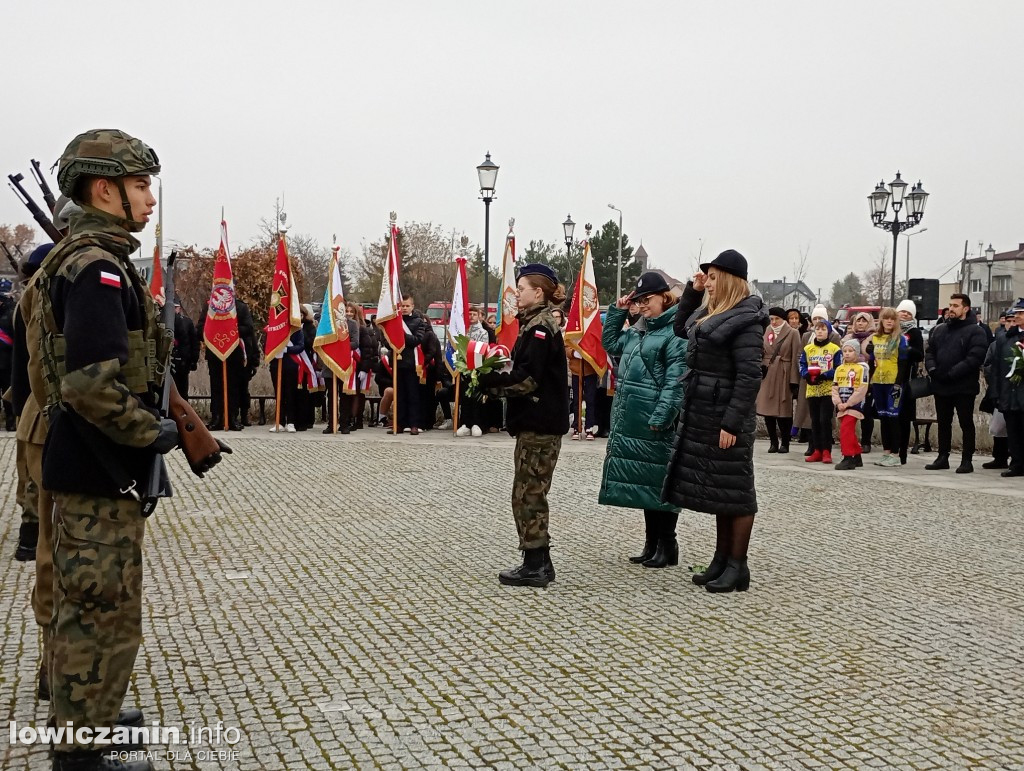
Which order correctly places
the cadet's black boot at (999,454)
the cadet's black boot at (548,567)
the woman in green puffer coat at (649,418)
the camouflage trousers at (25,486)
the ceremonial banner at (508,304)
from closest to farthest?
the camouflage trousers at (25,486) < the cadet's black boot at (548,567) < the woman in green puffer coat at (649,418) < the cadet's black boot at (999,454) < the ceremonial banner at (508,304)

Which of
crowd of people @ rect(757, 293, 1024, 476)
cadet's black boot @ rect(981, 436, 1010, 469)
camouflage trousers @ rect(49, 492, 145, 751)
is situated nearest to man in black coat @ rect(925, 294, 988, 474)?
crowd of people @ rect(757, 293, 1024, 476)

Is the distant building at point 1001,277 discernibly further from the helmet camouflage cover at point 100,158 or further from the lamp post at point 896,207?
the helmet camouflage cover at point 100,158

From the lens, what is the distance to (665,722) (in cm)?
446

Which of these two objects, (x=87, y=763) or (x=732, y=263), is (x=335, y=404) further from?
(x=87, y=763)

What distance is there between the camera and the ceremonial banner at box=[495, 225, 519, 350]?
16.0m

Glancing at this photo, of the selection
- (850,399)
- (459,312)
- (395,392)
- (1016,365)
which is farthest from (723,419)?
(459,312)

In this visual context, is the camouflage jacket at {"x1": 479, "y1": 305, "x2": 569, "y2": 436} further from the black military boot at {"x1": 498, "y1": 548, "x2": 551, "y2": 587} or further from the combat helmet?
the combat helmet

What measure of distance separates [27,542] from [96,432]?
3.94m

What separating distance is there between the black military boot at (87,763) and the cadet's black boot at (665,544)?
448cm

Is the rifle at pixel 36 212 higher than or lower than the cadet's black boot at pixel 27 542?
higher

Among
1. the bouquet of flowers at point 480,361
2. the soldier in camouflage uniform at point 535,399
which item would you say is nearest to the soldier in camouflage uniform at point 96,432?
the bouquet of flowers at point 480,361

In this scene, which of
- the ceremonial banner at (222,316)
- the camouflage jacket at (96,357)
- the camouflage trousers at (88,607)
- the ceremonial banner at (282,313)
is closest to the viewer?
the camouflage jacket at (96,357)

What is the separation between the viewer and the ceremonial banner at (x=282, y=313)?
16.9 meters

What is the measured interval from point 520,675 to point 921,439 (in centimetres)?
1270
